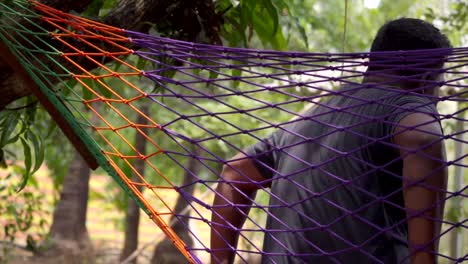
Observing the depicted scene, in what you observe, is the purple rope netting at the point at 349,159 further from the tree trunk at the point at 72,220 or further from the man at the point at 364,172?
the tree trunk at the point at 72,220

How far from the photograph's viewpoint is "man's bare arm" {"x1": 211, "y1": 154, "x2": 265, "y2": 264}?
78.7 inches

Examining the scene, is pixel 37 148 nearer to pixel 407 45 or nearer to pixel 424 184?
pixel 407 45

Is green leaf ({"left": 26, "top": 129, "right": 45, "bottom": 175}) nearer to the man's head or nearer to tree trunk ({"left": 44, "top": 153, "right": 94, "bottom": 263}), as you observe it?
the man's head

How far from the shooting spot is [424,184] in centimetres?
160

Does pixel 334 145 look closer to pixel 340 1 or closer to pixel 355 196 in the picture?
pixel 355 196

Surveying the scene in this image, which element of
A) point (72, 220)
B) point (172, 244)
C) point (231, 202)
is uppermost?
point (231, 202)

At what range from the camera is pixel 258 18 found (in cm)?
273

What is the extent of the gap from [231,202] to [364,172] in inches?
15.1

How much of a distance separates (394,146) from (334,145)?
0.21 m

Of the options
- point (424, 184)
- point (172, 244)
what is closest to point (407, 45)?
point (424, 184)

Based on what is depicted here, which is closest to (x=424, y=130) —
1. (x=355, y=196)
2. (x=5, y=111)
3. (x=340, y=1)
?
(x=355, y=196)

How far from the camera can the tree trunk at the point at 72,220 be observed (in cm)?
523

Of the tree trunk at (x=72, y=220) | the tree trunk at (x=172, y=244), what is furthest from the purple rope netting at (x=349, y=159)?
the tree trunk at (x=72, y=220)

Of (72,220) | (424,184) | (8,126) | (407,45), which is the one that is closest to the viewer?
(424,184)
